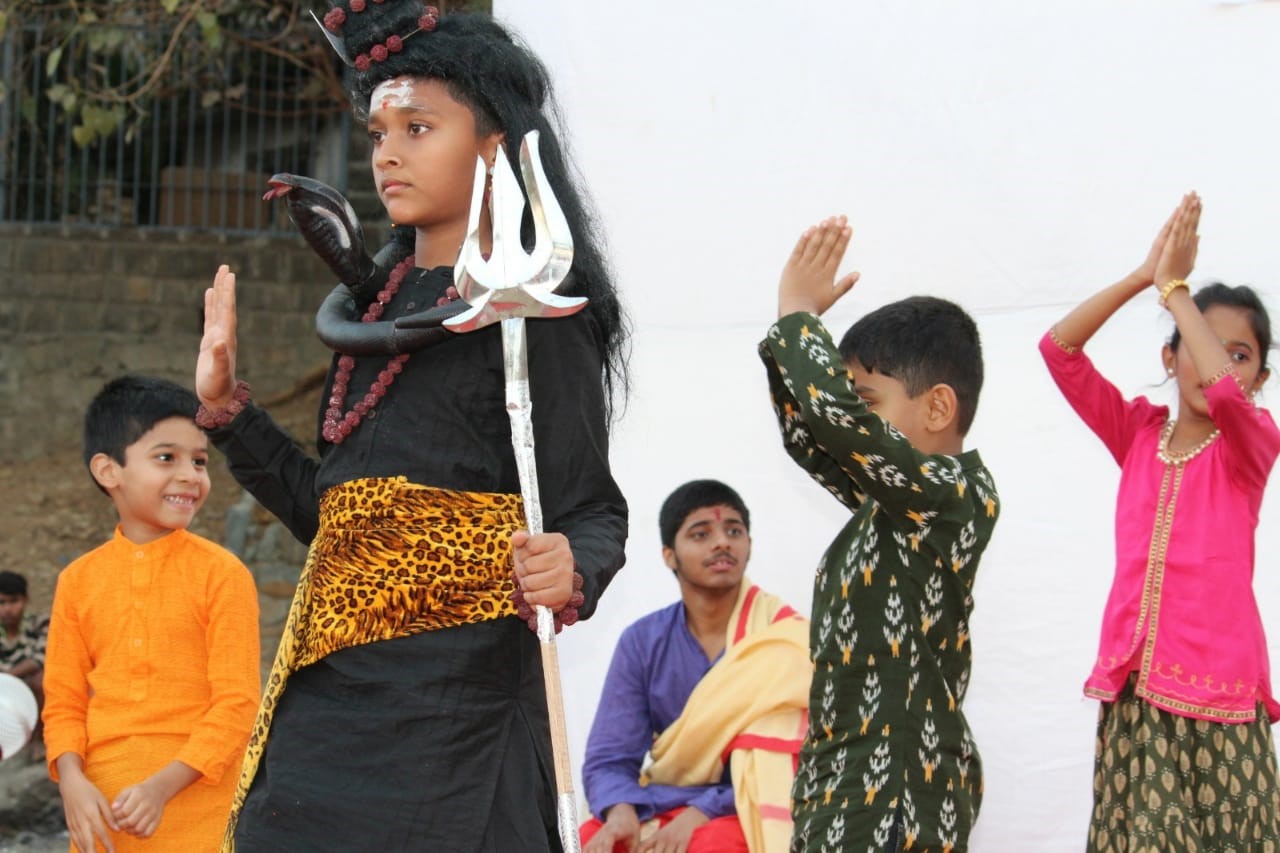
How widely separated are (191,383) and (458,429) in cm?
705

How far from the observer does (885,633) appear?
2896 mm

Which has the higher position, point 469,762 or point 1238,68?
point 1238,68

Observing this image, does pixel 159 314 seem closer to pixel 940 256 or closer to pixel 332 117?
pixel 332 117

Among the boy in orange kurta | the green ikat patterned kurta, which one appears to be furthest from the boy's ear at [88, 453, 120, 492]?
the green ikat patterned kurta

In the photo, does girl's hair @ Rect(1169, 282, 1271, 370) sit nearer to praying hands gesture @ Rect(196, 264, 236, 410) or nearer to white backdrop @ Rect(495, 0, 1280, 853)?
white backdrop @ Rect(495, 0, 1280, 853)

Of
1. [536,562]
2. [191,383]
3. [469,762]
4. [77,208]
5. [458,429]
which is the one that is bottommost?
[469,762]

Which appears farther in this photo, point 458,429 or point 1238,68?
point 1238,68

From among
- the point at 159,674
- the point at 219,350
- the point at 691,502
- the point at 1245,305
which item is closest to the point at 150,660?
the point at 159,674

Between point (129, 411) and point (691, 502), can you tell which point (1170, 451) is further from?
point (129, 411)

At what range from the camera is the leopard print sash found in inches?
87.4

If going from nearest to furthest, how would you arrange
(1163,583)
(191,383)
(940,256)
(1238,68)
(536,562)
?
(536,562) < (1163,583) < (1238,68) < (940,256) < (191,383)

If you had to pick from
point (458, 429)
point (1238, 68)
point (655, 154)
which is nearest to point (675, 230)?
point (655, 154)

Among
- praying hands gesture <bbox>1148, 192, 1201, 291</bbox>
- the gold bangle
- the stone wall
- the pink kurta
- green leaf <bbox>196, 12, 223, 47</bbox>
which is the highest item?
green leaf <bbox>196, 12, 223, 47</bbox>

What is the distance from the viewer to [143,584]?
3514 mm
